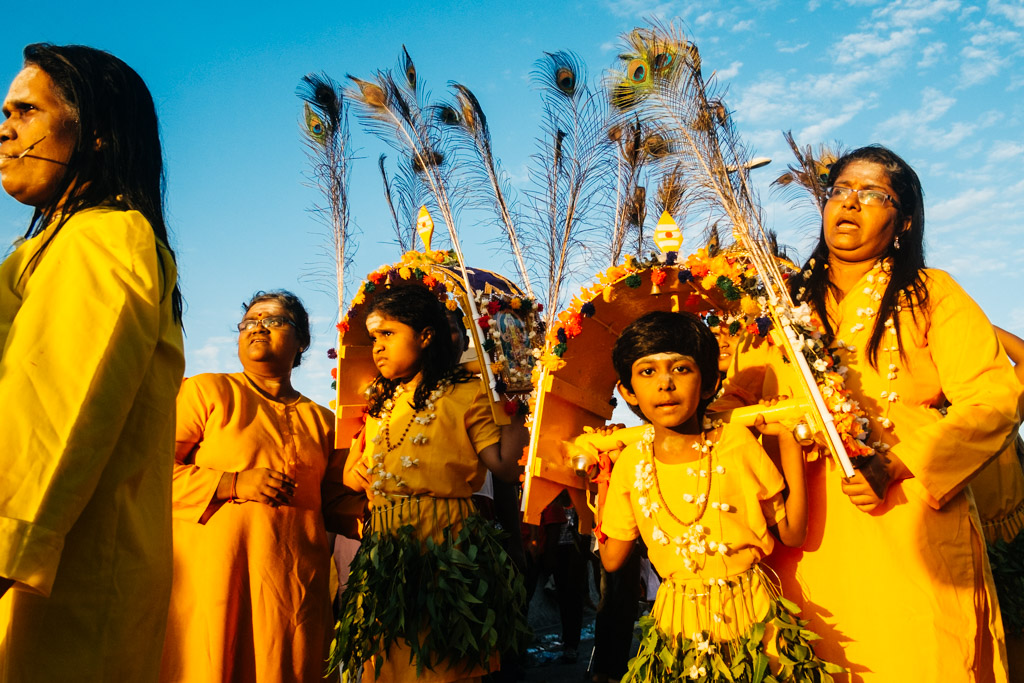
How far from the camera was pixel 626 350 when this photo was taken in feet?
12.1

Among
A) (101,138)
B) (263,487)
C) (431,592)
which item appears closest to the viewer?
(101,138)

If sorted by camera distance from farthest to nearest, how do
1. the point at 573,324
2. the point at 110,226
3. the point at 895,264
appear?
the point at 573,324
the point at 895,264
the point at 110,226

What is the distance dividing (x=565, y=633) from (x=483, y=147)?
491 cm

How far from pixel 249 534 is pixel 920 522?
127 inches

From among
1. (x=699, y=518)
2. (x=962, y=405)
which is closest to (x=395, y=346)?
(x=699, y=518)

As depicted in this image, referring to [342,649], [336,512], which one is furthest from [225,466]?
[342,649]

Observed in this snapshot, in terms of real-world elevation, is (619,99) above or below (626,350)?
above

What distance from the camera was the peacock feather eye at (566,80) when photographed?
207 inches

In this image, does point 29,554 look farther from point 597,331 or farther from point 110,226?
point 597,331

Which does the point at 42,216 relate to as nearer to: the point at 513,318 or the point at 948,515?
the point at 513,318

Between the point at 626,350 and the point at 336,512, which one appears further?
the point at 336,512

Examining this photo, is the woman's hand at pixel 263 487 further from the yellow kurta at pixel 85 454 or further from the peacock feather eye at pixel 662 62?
the peacock feather eye at pixel 662 62

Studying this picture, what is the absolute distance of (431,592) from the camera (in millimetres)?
4035

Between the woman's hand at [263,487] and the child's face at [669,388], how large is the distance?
2013mm
